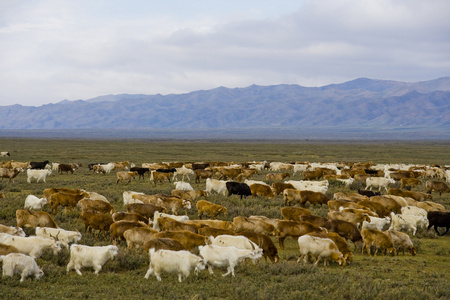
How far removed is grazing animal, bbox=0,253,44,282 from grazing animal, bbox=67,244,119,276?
785 mm

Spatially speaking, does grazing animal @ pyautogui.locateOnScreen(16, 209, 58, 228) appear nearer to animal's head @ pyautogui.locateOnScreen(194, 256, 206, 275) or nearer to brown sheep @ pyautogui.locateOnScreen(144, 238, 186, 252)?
brown sheep @ pyautogui.locateOnScreen(144, 238, 186, 252)

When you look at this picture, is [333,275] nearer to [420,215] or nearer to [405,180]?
[420,215]

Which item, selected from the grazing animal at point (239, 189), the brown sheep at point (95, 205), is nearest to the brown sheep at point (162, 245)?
the brown sheep at point (95, 205)

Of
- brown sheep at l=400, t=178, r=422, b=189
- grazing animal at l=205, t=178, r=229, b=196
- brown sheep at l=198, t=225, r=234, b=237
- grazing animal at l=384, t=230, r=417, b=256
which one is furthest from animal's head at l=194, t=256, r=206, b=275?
brown sheep at l=400, t=178, r=422, b=189

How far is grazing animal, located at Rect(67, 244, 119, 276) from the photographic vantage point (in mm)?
10133

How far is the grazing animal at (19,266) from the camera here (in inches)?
364

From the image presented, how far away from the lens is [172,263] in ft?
32.4

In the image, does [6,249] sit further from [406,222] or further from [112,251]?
[406,222]

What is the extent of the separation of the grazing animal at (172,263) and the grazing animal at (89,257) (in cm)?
109

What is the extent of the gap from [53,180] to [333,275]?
2505cm

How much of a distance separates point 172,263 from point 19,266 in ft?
10.8

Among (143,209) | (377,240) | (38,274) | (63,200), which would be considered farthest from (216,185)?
(38,274)

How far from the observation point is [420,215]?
680 inches

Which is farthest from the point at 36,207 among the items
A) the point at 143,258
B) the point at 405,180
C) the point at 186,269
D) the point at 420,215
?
the point at 405,180
